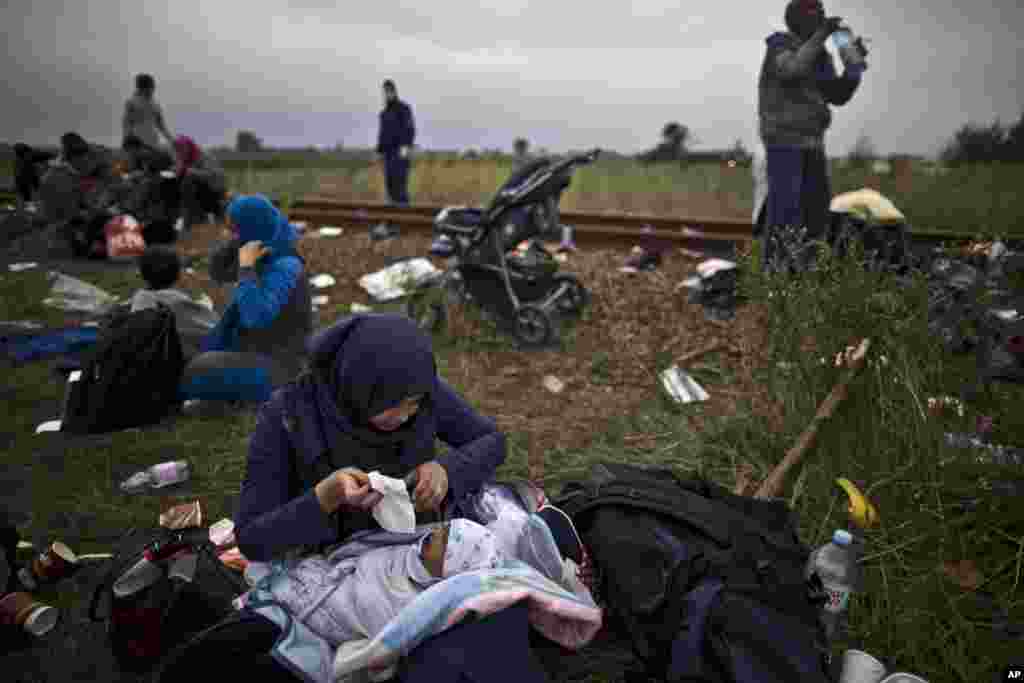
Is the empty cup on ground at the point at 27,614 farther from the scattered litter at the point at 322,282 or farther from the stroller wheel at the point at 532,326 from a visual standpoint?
the scattered litter at the point at 322,282

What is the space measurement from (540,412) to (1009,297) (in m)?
2.75

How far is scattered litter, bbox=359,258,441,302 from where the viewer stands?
6191 mm

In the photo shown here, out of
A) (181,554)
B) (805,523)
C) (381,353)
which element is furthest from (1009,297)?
(181,554)

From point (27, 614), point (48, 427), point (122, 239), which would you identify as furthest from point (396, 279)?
point (27, 614)

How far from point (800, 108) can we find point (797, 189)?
25.8 inches

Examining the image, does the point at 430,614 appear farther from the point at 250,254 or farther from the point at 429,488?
the point at 250,254

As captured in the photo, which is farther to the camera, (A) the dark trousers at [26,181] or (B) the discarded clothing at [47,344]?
(A) the dark trousers at [26,181]

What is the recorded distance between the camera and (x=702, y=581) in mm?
1811

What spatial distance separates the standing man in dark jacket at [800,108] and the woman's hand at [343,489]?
13.5 ft

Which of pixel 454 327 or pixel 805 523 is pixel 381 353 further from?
pixel 454 327

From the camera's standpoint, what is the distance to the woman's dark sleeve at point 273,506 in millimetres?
1666

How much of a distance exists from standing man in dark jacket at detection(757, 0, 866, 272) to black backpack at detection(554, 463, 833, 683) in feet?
10.9

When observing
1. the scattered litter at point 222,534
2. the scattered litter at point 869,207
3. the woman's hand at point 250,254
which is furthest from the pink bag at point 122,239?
the scattered litter at point 869,207

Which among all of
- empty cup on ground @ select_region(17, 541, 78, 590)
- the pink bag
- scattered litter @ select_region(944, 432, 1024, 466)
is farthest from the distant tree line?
the pink bag
